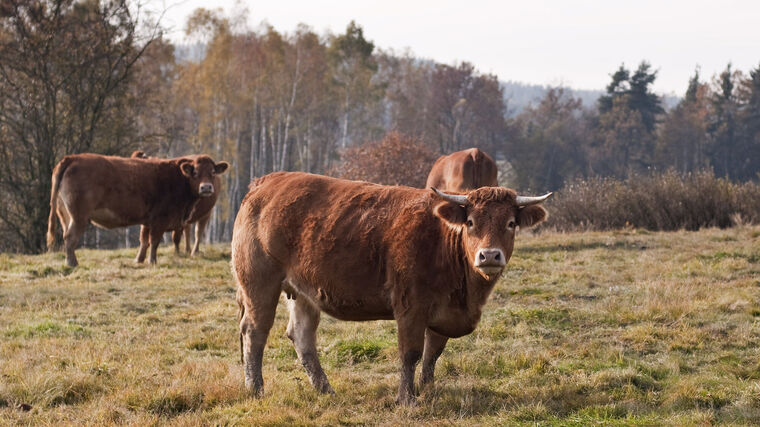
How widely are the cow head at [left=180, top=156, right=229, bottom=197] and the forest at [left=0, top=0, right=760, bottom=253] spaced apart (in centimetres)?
857

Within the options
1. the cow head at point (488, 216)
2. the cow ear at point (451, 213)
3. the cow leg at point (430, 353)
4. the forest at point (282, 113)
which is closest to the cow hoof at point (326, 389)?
the cow leg at point (430, 353)

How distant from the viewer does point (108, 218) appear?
14.3m

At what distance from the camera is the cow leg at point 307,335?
20.2 feet

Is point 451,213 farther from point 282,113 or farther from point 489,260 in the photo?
point 282,113

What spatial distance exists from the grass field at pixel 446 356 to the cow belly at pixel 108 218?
2268 millimetres

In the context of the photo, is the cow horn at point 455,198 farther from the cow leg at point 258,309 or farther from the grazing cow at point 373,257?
the cow leg at point 258,309

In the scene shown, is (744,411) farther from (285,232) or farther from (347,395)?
(285,232)

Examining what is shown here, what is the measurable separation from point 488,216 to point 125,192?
1072cm

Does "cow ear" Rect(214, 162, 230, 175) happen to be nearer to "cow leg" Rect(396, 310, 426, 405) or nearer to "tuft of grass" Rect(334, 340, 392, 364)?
"tuft of grass" Rect(334, 340, 392, 364)

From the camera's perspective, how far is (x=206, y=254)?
51.9ft

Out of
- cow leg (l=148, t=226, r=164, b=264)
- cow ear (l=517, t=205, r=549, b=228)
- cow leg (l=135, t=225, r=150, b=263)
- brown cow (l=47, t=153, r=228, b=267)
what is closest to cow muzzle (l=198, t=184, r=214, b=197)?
brown cow (l=47, t=153, r=228, b=267)

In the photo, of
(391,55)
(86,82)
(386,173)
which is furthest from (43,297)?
(391,55)

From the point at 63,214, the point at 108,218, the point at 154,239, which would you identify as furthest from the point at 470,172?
the point at 63,214

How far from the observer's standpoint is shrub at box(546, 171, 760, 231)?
62.2 ft
